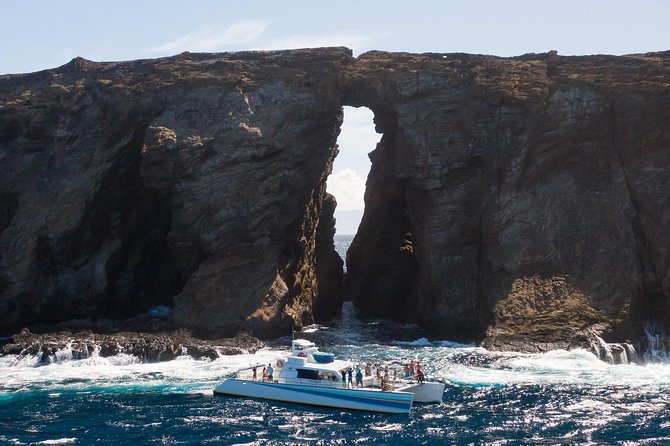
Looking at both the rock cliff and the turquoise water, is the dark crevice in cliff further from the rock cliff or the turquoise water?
the turquoise water

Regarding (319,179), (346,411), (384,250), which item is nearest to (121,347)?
(346,411)

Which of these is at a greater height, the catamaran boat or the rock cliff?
the rock cliff

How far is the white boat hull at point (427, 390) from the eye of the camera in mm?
49438

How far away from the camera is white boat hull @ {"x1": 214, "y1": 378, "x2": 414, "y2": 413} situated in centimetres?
4797

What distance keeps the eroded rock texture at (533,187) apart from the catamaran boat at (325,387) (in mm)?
16980

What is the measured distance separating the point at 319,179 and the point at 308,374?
2786 centimetres

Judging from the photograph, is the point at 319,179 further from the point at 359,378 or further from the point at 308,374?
the point at 359,378

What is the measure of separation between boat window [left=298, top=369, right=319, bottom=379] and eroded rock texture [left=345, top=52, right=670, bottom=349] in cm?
1905

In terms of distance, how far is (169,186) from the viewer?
73750 millimetres

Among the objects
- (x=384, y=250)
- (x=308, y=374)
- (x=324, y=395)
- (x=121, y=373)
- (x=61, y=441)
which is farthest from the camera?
(x=384, y=250)

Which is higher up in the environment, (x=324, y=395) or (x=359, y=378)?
(x=359, y=378)

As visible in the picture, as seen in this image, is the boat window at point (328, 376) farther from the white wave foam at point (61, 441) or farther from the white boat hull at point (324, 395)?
the white wave foam at point (61, 441)

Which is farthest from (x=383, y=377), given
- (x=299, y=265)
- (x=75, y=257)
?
(x=75, y=257)

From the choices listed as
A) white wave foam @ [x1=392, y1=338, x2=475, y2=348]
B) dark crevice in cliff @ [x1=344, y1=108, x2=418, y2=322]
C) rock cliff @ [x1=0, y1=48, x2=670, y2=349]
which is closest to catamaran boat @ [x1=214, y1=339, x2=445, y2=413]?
white wave foam @ [x1=392, y1=338, x2=475, y2=348]
